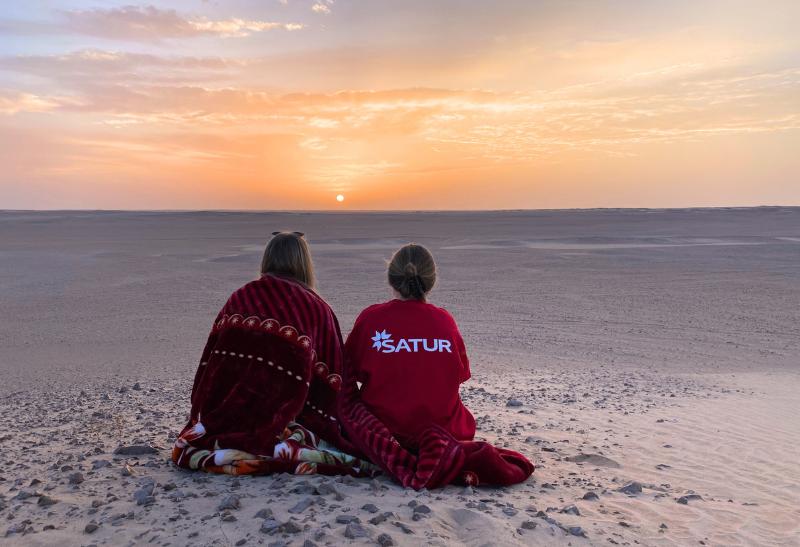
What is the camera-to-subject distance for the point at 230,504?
412cm

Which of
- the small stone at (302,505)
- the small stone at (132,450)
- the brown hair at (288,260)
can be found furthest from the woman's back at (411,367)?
the small stone at (132,450)

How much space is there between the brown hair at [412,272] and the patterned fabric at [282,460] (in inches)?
47.7

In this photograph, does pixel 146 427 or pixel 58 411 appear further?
pixel 58 411

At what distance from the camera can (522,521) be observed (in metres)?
4.13

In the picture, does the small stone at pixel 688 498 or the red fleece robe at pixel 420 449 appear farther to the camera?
the small stone at pixel 688 498

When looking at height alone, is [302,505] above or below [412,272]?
below

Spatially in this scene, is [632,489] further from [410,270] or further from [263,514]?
[263,514]

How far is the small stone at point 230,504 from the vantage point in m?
4.11

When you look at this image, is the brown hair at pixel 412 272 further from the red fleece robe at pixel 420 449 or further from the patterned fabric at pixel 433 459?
the patterned fabric at pixel 433 459

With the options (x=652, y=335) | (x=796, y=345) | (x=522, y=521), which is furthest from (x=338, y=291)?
(x=522, y=521)

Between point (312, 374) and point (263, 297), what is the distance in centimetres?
65

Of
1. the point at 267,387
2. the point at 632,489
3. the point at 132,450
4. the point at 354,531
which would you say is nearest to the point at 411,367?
the point at 267,387

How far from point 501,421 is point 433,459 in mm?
2420

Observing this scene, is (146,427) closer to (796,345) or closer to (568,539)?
(568,539)
